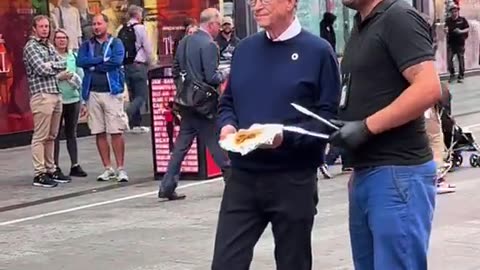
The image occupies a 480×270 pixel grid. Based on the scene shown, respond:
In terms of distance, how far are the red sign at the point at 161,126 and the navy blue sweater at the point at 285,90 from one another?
7.02 m

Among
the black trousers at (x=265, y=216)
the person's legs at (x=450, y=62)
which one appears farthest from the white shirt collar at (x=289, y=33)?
the person's legs at (x=450, y=62)

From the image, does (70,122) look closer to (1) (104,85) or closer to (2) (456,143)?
(1) (104,85)

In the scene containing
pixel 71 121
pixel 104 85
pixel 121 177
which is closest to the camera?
pixel 104 85

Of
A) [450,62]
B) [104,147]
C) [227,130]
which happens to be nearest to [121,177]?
[104,147]

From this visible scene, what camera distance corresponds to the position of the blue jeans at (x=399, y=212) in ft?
13.1

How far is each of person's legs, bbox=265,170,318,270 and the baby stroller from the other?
6984 mm

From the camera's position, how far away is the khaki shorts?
1144 cm

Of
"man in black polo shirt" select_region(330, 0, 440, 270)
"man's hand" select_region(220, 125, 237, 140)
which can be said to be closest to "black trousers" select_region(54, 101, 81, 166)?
"man's hand" select_region(220, 125, 237, 140)

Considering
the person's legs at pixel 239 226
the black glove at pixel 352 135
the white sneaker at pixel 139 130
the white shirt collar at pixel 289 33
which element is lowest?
the white sneaker at pixel 139 130

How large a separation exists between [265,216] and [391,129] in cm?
89

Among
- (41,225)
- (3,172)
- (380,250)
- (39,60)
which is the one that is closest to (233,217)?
(380,250)

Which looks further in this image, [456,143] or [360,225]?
[456,143]

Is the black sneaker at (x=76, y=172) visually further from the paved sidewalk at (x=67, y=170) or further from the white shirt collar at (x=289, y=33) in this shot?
the white shirt collar at (x=289, y=33)

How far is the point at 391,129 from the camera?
13.0 feet
